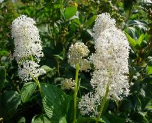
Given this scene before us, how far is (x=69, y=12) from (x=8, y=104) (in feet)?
4.19

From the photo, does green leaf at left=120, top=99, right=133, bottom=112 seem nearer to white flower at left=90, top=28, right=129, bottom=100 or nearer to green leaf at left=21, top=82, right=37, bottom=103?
green leaf at left=21, top=82, right=37, bottom=103

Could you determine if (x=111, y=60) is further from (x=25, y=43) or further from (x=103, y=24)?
(x=25, y=43)

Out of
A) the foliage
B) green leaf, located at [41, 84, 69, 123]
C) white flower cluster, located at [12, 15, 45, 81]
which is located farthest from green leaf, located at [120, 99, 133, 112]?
white flower cluster, located at [12, 15, 45, 81]

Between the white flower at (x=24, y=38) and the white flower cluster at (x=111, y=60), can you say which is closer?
the white flower cluster at (x=111, y=60)

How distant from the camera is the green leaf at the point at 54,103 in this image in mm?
2527

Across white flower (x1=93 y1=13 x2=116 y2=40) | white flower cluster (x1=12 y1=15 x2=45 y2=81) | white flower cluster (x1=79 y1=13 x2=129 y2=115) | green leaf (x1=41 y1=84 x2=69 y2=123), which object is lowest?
green leaf (x1=41 y1=84 x2=69 y2=123)

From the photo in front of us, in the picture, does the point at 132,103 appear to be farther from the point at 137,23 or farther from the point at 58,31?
the point at 58,31

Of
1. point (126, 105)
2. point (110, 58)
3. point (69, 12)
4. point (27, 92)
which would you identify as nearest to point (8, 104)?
point (27, 92)

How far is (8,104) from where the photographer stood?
3301 millimetres

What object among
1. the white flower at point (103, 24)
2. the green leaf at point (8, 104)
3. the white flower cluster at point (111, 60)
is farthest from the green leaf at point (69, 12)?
the white flower cluster at point (111, 60)

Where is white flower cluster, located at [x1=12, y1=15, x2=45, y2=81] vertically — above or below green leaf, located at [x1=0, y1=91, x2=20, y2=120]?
above

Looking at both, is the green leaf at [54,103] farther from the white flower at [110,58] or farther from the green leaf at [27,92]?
the white flower at [110,58]

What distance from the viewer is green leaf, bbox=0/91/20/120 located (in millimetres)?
3252

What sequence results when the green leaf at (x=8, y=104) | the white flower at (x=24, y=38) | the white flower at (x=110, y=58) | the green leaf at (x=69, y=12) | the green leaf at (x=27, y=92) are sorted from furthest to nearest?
the green leaf at (x=69, y=12), the green leaf at (x=8, y=104), the green leaf at (x=27, y=92), the white flower at (x=24, y=38), the white flower at (x=110, y=58)
